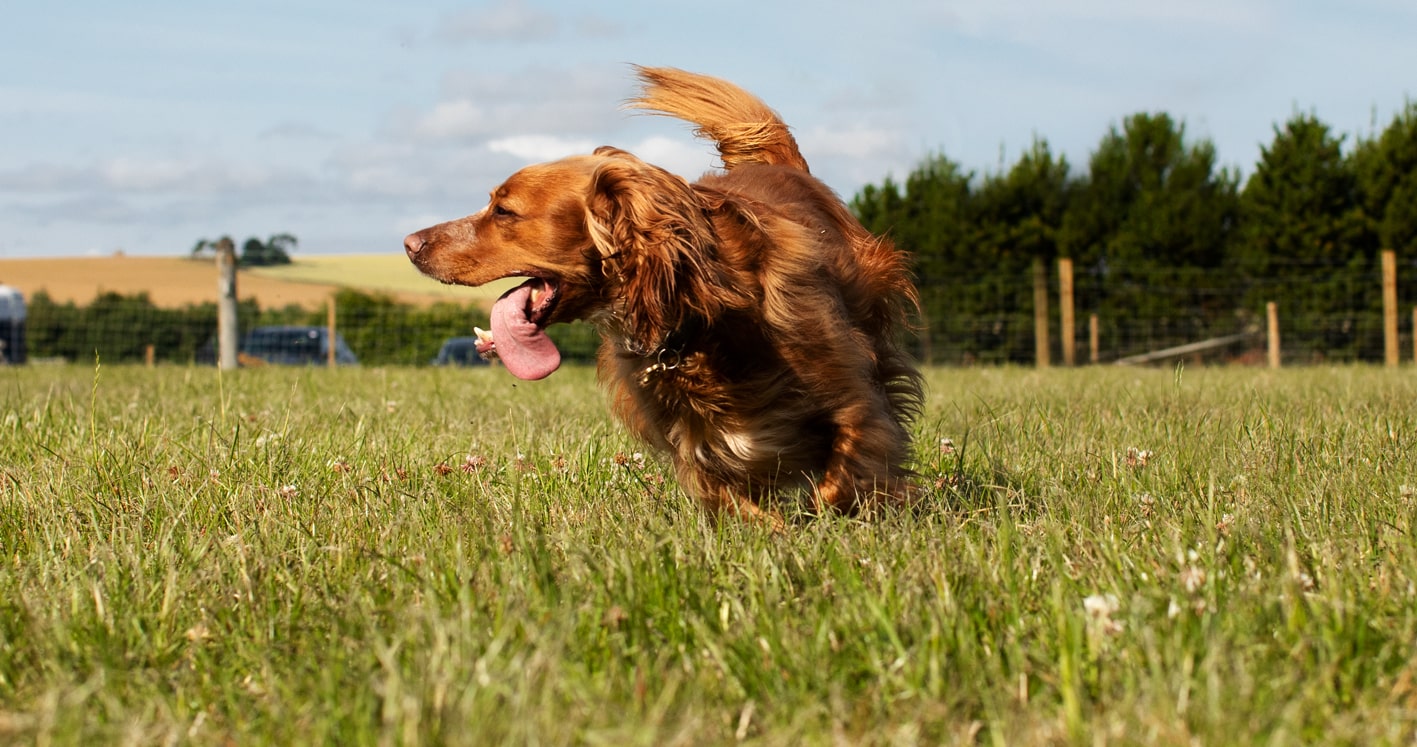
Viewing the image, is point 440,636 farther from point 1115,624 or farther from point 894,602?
point 1115,624

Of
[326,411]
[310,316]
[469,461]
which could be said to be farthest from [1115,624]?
[310,316]

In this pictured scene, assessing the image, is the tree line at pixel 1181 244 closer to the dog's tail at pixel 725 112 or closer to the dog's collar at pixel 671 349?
the dog's tail at pixel 725 112

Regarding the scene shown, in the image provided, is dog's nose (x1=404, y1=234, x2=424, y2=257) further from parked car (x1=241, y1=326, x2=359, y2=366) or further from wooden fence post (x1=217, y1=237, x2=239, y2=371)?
parked car (x1=241, y1=326, x2=359, y2=366)

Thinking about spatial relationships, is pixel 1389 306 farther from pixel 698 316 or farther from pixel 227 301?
pixel 698 316

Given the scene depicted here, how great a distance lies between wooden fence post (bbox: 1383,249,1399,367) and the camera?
616 inches

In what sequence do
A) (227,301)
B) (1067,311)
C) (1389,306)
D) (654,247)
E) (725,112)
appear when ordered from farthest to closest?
(1389,306) < (1067,311) < (227,301) < (725,112) < (654,247)

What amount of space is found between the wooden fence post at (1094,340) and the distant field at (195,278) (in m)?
21.0

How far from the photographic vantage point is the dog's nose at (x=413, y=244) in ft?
10.5

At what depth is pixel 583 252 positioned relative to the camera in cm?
317

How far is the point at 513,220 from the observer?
126 inches

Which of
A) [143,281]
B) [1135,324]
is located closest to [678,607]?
[1135,324]

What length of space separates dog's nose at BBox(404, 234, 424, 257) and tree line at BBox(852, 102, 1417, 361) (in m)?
14.3

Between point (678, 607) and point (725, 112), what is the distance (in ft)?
9.98

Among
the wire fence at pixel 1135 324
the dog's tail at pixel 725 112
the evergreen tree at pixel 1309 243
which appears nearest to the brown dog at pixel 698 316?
the dog's tail at pixel 725 112
